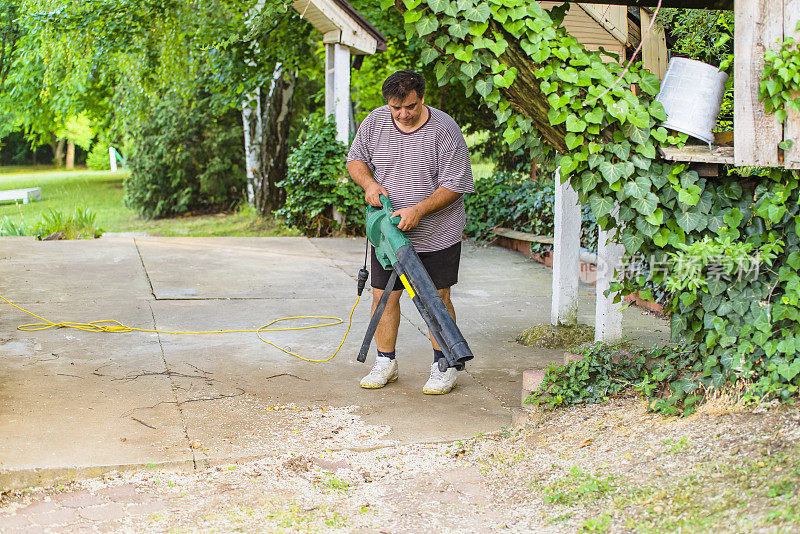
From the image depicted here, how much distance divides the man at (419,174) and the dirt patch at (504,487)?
105cm

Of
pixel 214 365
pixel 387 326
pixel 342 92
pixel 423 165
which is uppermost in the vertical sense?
pixel 342 92

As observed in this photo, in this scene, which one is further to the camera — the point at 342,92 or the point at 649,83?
the point at 342,92

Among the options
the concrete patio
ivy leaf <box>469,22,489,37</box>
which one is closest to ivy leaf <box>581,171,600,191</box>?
ivy leaf <box>469,22,489,37</box>

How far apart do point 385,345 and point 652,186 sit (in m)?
1.89

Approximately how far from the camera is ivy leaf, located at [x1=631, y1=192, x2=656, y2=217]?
11.5 feet

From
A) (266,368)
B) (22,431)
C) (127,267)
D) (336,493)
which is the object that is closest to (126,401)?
(22,431)

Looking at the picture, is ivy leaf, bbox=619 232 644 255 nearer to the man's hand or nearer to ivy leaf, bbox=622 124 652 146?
ivy leaf, bbox=622 124 652 146

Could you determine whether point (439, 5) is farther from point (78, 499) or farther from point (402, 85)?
point (78, 499)

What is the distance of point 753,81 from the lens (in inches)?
129

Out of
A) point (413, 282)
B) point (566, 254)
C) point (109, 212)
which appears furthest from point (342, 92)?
point (109, 212)

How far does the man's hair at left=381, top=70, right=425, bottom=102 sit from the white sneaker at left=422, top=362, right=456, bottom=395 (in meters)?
1.54

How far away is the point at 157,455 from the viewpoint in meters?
3.70

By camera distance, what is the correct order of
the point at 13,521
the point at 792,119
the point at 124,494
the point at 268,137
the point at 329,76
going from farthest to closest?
the point at 268,137, the point at 329,76, the point at 124,494, the point at 792,119, the point at 13,521

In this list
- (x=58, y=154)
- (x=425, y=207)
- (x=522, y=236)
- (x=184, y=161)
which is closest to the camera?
(x=425, y=207)
